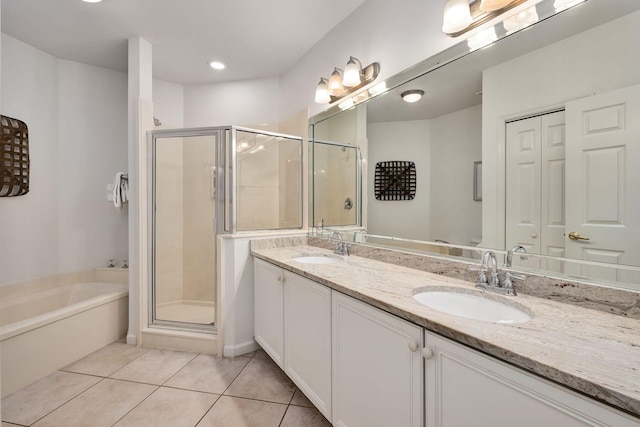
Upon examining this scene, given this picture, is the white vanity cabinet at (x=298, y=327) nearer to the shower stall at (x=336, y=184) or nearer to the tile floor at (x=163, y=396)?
the tile floor at (x=163, y=396)

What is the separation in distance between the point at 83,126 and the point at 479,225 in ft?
11.7

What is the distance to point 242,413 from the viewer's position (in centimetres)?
155

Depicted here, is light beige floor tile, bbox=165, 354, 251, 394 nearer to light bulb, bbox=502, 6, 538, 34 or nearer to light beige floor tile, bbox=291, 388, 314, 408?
light beige floor tile, bbox=291, 388, 314, 408

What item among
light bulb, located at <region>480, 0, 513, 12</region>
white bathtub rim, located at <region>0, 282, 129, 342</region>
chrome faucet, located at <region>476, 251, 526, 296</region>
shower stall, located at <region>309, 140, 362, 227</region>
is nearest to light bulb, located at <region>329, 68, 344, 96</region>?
shower stall, located at <region>309, 140, 362, 227</region>

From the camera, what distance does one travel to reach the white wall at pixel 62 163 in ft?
7.76

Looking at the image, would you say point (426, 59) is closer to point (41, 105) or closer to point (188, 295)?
point (188, 295)

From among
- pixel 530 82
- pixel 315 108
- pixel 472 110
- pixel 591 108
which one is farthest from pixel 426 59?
pixel 315 108

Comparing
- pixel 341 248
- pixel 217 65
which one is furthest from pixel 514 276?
pixel 217 65

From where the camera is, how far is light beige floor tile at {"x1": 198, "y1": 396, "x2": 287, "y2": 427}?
4.84ft

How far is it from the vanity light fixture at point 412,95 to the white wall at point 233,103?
5.64 feet

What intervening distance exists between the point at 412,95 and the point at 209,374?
222 centimetres

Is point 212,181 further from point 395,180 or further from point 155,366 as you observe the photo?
point 395,180

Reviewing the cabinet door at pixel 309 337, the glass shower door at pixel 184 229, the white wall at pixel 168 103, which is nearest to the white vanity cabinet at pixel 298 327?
the cabinet door at pixel 309 337

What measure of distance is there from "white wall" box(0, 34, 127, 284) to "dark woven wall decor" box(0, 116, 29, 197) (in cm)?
8
